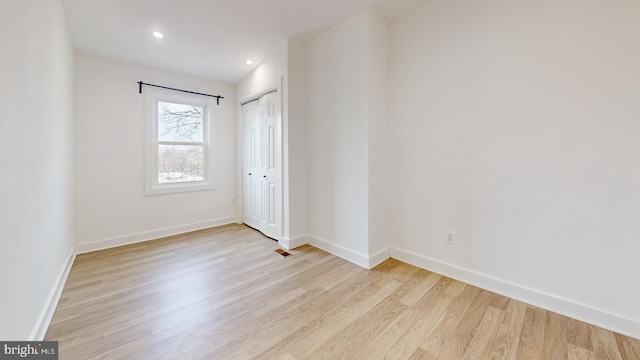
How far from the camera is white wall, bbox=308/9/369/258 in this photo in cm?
260

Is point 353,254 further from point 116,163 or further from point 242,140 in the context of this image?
point 116,163

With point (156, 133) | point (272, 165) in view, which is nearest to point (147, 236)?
point (156, 133)

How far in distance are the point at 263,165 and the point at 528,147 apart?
310cm

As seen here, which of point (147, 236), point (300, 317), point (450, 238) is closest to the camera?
point (300, 317)

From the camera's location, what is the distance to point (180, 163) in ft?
13.3

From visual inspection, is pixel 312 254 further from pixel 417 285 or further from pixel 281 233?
pixel 417 285

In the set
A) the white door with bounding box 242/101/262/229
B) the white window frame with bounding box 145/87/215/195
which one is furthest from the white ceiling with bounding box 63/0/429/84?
the white door with bounding box 242/101/262/229

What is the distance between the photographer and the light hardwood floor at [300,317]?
148cm

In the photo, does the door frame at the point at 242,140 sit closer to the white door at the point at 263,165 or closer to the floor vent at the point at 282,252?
the white door at the point at 263,165

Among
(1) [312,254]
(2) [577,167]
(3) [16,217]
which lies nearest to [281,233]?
(1) [312,254]

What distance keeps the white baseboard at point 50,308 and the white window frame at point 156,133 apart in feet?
4.81

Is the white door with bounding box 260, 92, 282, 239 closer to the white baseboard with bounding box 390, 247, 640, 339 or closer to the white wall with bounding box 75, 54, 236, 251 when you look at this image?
the white wall with bounding box 75, 54, 236, 251

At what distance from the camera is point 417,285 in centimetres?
223

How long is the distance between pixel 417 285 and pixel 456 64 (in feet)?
6.82
